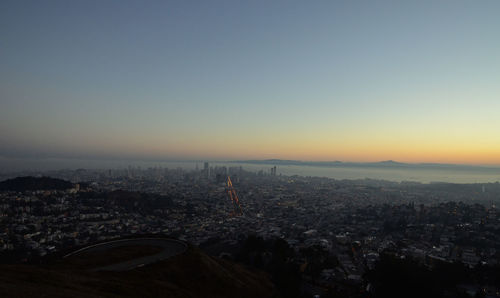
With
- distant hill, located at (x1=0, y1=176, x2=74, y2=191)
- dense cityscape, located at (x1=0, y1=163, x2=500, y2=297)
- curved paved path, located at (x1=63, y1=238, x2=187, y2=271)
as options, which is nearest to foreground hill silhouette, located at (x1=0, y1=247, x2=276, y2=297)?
curved paved path, located at (x1=63, y1=238, x2=187, y2=271)

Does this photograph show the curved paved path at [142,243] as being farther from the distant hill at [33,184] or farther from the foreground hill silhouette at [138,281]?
the distant hill at [33,184]

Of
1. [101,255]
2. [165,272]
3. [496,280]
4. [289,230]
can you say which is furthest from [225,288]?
[289,230]

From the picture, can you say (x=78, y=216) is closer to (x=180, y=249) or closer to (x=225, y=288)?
(x=180, y=249)

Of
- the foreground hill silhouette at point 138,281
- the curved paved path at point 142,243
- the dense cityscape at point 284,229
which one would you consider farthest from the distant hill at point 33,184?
the foreground hill silhouette at point 138,281

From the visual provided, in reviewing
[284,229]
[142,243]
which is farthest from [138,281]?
[284,229]

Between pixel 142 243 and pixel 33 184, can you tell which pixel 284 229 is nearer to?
pixel 142 243

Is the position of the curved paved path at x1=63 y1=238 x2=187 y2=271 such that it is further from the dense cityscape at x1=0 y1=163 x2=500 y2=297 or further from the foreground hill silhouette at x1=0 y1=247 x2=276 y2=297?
the dense cityscape at x1=0 y1=163 x2=500 y2=297
